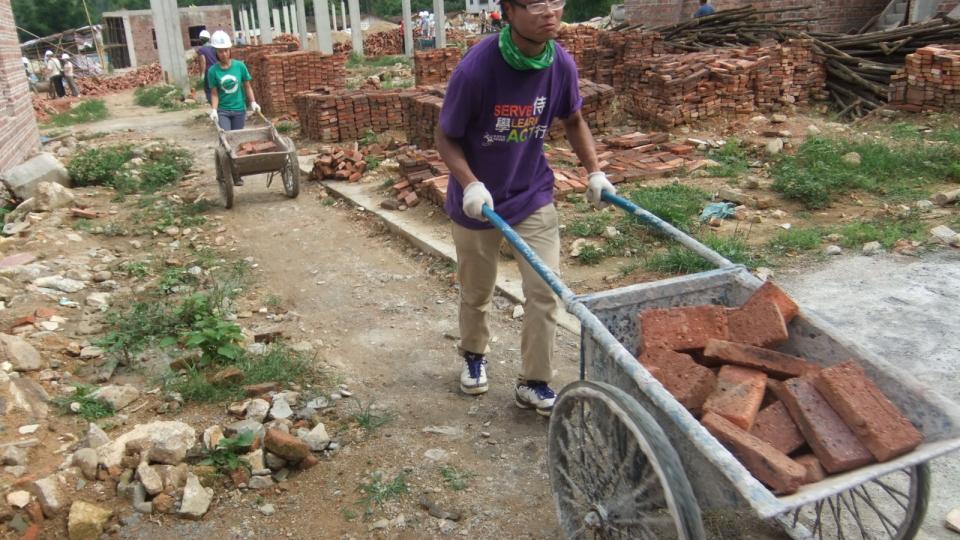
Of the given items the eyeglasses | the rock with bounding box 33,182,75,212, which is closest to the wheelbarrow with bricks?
the eyeglasses

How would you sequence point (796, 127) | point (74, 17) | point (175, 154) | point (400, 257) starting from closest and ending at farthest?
point (400, 257)
point (796, 127)
point (175, 154)
point (74, 17)

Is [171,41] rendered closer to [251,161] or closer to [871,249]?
[251,161]

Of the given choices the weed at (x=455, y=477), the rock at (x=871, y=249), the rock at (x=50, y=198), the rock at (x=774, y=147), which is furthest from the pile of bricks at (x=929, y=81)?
the rock at (x=50, y=198)

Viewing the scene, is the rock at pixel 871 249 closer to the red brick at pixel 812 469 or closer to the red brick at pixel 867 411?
the red brick at pixel 867 411

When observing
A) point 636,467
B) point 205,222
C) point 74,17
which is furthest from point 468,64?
point 74,17

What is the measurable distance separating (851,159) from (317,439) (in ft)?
20.5

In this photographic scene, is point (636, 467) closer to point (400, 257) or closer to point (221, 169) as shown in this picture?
point (400, 257)

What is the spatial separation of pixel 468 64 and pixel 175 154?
9249 mm

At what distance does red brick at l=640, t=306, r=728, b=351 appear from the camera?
252 cm

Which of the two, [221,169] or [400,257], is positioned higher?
[221,169]

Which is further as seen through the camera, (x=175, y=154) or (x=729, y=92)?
(x=175, y=154)

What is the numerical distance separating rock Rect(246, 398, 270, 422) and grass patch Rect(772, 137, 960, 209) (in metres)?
5.10

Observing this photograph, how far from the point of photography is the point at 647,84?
33.9ft

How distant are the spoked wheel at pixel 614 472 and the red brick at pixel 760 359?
18.7 inches
